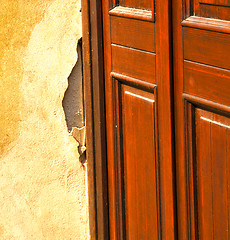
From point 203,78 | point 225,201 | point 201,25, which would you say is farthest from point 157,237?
point 201,25

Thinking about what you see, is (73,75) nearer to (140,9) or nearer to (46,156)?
(46,156)

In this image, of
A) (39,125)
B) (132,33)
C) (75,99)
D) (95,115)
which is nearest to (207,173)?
(132,33)

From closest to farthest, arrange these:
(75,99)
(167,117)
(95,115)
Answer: (167,117), (95,115), (75,99)

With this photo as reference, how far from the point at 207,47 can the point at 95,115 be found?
905 millimetres

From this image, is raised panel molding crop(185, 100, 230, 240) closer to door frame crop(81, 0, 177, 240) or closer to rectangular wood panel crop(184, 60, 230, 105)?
rectangular wood panel crop(184, 60, 230, 105)

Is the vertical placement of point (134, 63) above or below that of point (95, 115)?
above

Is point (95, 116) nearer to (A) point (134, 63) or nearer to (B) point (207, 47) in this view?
(A) point (134, 63)

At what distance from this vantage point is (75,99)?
2.75 metres

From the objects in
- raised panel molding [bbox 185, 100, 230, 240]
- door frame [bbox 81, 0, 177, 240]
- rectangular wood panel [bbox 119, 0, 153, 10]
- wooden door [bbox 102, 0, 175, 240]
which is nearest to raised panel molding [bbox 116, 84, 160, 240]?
wooden door [bbox 102, 0, 175, 240]

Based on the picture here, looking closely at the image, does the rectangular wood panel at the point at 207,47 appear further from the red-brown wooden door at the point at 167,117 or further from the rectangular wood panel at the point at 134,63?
the rectangular wood panel at the point at 134,63

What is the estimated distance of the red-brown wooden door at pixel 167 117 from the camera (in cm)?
180

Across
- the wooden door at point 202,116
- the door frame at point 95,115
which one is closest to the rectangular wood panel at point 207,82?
the wooden door at point 202,116

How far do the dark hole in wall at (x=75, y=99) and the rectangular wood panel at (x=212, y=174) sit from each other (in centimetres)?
94

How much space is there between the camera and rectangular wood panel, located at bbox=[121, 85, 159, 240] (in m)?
2.21
